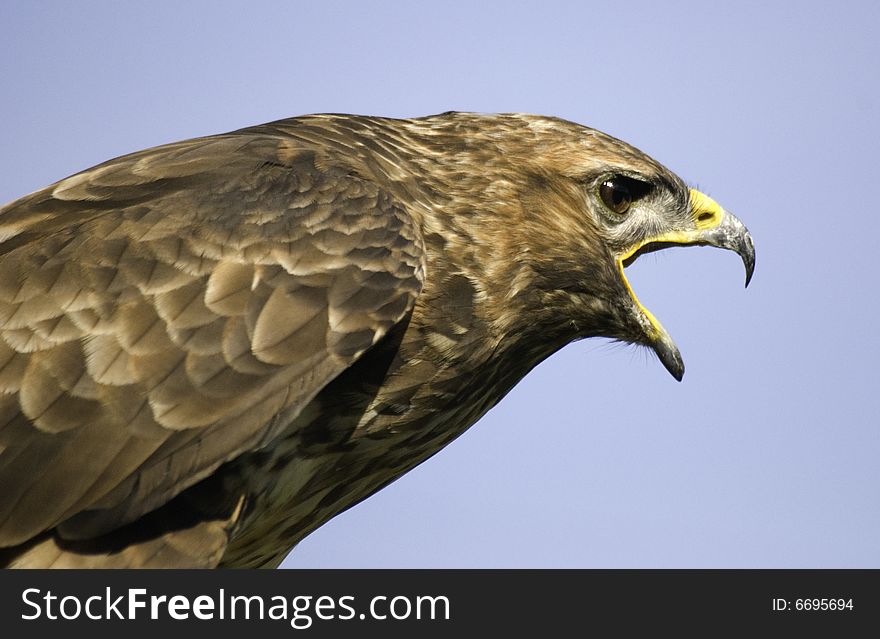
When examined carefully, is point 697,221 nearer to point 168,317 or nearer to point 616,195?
point 616,195

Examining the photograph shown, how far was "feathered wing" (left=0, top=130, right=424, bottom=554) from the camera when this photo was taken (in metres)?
5.57

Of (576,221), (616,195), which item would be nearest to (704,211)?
(616,195)

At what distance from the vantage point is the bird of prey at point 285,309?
5594 millimetres

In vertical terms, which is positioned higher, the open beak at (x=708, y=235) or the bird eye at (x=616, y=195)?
the bird eye at (x=616, y=195)

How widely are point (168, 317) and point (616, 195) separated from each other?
2.53 m

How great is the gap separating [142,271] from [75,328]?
0.35 m

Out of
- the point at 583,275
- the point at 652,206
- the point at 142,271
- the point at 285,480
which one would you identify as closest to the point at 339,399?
the point at 285,480

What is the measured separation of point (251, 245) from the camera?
19.7ft

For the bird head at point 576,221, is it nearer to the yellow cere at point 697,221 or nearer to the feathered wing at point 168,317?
the yellow cere at point 697,221

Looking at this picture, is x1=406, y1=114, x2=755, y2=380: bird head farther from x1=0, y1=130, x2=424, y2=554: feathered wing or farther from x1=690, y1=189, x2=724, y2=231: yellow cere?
x1=0, y1=130, x2=424, y2=554: feathered wing

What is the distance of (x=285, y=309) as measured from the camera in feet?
19.4

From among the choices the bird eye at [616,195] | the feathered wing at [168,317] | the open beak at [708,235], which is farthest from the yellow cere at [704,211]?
the feathered wing at [168,317]

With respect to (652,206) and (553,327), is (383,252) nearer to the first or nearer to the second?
(553,327)

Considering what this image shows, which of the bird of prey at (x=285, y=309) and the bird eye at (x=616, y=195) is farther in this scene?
the bird eye at (x=616, y=195)
